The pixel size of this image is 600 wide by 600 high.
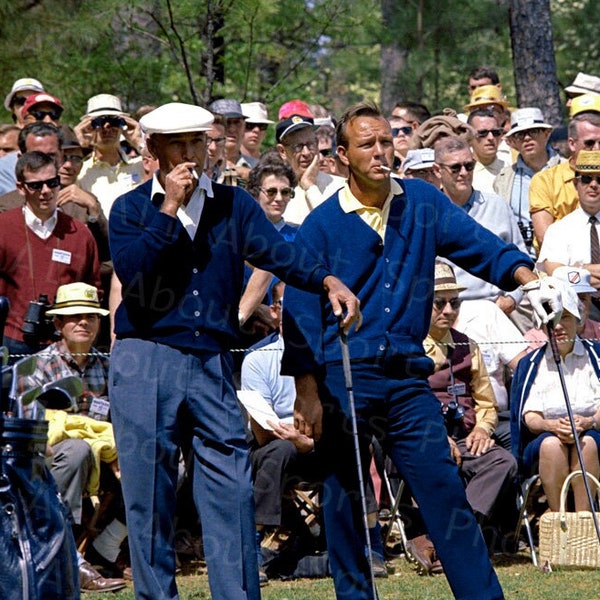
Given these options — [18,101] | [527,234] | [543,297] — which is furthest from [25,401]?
[18,101]

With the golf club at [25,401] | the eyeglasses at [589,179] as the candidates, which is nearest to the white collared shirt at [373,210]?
the golf club at [25,401]

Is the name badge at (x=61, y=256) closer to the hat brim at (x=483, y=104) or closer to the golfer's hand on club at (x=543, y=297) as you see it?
the golfer's hand on club at (x=543, y=297)

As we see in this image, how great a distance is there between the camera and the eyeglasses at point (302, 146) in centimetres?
1098

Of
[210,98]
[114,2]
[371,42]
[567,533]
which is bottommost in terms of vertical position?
[567,533]

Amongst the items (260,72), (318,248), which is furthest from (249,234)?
(260,72)

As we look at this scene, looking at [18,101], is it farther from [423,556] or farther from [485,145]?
[423,556]

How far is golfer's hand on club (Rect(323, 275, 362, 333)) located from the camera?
588 centimetres

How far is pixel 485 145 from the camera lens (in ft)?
39.7

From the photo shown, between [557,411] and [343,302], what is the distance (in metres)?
3.60

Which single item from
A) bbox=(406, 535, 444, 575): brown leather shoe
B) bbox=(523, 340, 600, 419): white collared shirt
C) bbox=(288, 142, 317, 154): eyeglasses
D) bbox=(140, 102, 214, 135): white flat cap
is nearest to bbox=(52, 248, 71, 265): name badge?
bbox=(288, 142, 317, 154): eyeglasses

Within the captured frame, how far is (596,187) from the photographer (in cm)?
1012

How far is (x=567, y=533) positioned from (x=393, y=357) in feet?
9.86

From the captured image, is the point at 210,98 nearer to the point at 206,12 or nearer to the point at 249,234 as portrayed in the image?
the point at 206,12

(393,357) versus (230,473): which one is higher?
(393,357)
